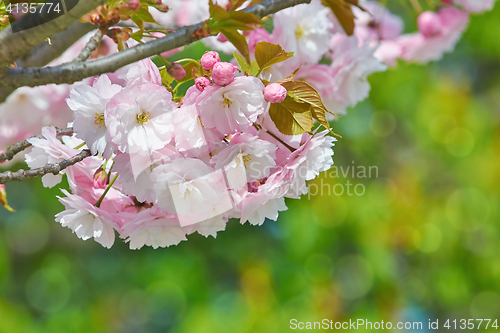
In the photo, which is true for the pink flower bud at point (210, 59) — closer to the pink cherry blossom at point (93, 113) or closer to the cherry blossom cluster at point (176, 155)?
the cherry blossom cluster at point (176, 155)

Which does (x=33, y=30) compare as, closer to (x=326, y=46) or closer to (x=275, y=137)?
(x=275, y=137)

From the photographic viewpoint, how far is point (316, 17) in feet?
2.62

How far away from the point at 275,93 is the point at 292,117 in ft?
0.14

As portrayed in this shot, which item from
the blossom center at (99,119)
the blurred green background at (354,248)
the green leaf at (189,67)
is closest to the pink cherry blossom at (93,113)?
the blossom center at (99,119)

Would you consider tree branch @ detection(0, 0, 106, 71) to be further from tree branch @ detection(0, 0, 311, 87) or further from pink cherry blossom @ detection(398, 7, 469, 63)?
pink cherry blossom @ detection(398, 7, 469, 63)

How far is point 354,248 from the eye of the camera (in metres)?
3.36

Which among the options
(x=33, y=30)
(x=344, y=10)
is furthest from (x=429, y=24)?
(x=33, y=30)

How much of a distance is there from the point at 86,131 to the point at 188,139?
4.3 inches

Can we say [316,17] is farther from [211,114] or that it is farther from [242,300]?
[242,300]

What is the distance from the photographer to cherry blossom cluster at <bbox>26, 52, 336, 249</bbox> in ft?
1.44

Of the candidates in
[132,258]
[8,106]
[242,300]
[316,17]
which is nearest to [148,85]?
[316,17]

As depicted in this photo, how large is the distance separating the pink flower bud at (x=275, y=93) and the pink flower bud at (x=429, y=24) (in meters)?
0.91

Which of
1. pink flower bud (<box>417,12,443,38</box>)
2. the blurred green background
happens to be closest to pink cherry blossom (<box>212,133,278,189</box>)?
pink flower bud (<box>417,12,443,38</box>)

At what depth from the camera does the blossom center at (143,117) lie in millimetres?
429
